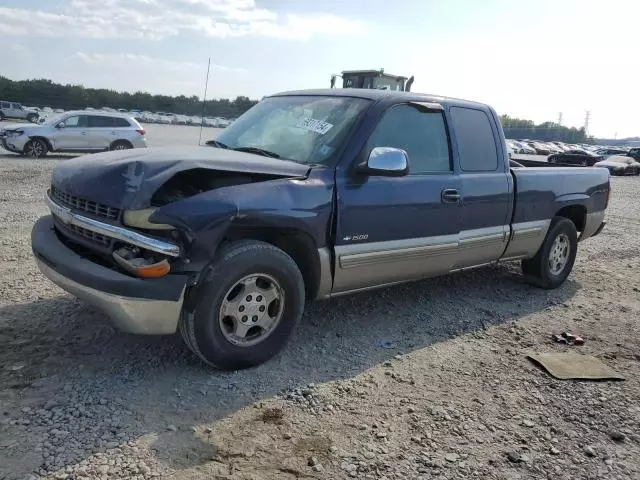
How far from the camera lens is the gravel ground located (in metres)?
2.80

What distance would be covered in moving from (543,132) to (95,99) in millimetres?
70463

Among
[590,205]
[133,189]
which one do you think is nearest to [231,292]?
[133,189]

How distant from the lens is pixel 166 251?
10.4ft

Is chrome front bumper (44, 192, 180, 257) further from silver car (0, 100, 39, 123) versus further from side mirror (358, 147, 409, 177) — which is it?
silver car (0, 100, 39, 123)

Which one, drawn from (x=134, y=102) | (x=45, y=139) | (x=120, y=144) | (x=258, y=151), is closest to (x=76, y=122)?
(x=45, y=139)


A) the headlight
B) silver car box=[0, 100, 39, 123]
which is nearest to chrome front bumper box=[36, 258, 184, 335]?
the headlight

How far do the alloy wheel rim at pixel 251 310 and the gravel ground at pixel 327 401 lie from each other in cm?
26

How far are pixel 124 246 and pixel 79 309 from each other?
154 centimetres

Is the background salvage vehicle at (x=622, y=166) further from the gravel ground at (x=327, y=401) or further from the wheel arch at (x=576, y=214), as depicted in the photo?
the gravel ground at (x=327, y=401)

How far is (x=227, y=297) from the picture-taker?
11.6ft

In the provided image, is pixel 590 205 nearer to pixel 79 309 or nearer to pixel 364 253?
pixel 364 253

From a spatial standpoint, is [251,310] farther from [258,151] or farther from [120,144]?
[120,144]

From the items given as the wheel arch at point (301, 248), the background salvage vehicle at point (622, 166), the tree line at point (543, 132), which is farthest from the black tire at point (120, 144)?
the tree line at point (543, 132)

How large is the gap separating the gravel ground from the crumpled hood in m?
1.12
